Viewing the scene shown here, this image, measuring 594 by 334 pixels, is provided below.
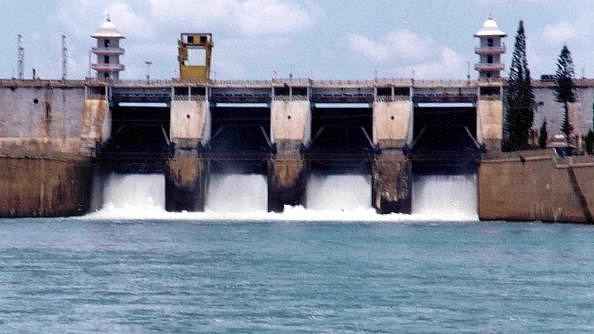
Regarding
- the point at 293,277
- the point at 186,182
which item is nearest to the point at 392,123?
the point at 186,182

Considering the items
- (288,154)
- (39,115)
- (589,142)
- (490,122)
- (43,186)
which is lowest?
(43,186)

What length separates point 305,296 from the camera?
51156 millimetres

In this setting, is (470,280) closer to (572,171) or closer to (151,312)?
(151,312)

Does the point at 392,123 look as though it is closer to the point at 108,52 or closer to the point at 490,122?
the point at 490,122

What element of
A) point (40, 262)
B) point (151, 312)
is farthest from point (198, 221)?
point (151, 312)

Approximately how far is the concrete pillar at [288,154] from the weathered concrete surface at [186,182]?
5.03 meters

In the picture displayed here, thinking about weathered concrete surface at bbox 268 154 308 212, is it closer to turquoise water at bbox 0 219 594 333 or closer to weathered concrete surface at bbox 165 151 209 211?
weathered concrete surface at bbox 165 151 209 211

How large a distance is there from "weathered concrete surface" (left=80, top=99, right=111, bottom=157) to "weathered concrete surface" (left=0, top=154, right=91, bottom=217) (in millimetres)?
2617

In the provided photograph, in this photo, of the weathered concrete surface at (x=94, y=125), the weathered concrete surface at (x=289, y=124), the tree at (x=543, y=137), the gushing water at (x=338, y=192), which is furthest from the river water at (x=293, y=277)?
the tree at (x=543, y=137)

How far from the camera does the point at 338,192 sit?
108 m

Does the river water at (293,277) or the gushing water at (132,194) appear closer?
the river water at (293,277)

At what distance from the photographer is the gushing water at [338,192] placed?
4254 inches

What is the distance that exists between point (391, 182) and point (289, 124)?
8403mm

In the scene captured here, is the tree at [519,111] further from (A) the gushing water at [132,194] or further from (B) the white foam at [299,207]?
(A) the gushing water at [132,194]
